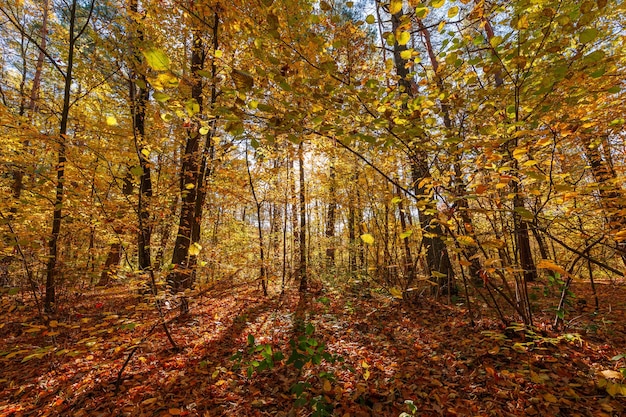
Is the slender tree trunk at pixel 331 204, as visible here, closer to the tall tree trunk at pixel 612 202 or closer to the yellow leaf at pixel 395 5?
the tall tree trunk at pixel 612 202

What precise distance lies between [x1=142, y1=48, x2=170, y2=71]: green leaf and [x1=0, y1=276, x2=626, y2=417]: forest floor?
2.58 metres

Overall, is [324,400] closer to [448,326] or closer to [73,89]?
[448,326]

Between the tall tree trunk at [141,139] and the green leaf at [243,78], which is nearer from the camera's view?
the green leaf at [243,78]

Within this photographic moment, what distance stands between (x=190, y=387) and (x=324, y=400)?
1629 mm

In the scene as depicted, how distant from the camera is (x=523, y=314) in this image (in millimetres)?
3180

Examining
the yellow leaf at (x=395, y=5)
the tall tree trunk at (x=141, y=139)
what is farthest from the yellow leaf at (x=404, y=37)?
the tall tree trunk at (x=141, y=139)

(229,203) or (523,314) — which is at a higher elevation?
(229,203)

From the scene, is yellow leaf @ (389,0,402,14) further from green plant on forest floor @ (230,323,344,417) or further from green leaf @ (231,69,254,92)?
green plant on forest floor @ (230,323,344,417)

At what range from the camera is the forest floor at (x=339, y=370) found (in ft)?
8.66

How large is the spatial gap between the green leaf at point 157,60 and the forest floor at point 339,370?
8.47 feet

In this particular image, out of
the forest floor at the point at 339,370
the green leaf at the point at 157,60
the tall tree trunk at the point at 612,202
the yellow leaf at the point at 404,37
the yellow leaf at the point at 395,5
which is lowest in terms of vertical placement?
the forest floor at the point at 339,370

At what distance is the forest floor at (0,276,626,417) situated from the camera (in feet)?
8.66

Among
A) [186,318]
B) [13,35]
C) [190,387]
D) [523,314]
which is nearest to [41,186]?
[186,318]

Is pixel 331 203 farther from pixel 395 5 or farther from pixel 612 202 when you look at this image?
pixel 395 5
